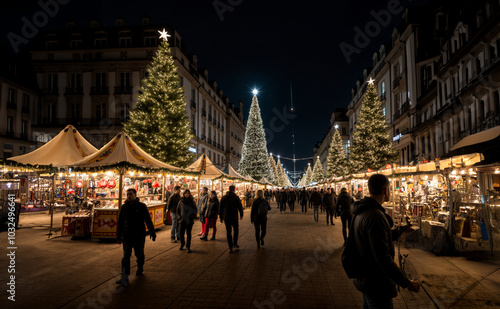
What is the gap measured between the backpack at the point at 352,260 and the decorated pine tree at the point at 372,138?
1174 inches

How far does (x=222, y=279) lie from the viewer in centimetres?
621

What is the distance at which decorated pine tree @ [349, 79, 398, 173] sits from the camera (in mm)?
31266

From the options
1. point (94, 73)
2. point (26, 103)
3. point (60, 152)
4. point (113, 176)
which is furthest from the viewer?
point (94, 73)

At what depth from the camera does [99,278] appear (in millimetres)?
6301

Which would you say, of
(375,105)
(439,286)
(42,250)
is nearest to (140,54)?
(375,105)

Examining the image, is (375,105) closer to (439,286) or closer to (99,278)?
(439,286)

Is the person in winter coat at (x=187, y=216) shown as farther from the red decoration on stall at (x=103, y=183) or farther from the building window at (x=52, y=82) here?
the building window at (x=52, y=82)

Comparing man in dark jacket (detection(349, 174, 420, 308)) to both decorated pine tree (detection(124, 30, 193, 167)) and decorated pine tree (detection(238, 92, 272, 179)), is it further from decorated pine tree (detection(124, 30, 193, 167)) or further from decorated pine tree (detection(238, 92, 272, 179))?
decorated pine tree (detection(238, 92, 272, 179))

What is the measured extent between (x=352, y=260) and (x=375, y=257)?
0.22 metres

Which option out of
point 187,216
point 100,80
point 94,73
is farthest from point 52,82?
point 187,216

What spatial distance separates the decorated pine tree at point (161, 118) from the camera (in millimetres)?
22719

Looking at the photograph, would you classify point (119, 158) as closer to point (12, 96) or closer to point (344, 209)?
point (344, 209)

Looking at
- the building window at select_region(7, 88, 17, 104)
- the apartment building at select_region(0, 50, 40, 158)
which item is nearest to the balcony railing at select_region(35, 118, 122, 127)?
the apartment building at select_region(0, 50, 40, 158)

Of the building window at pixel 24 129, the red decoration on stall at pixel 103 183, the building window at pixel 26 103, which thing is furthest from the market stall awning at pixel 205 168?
the building window at pixel 26 103
